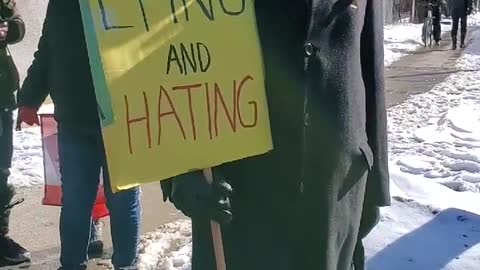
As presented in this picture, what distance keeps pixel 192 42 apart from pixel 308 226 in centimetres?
58

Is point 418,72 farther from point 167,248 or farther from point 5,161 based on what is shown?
point 5,161

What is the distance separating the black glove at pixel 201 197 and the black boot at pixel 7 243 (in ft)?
8.71

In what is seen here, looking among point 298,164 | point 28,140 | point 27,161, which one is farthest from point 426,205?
point 28,140

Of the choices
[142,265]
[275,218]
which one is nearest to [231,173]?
[275,218]

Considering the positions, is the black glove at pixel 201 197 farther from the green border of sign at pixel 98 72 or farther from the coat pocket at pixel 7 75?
the coat pocket at pixel 7 75

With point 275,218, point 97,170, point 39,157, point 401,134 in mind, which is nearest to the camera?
point 275,218

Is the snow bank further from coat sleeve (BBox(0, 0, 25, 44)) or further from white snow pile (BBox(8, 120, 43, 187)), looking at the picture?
coat sleeve (BBox(0, 0, 25, 44))

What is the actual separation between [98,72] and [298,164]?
0.57m

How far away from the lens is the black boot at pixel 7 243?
4.42m

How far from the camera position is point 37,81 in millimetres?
3686

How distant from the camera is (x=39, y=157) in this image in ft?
22.1

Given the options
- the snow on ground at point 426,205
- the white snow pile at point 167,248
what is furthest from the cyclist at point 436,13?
the white snow pile at point 167,248

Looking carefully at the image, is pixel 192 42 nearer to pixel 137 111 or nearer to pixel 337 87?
pixel 137 111

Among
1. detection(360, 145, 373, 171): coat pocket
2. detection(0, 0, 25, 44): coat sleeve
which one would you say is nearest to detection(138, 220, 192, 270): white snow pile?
detection(0, 0, 25, 44): coat sleeve
